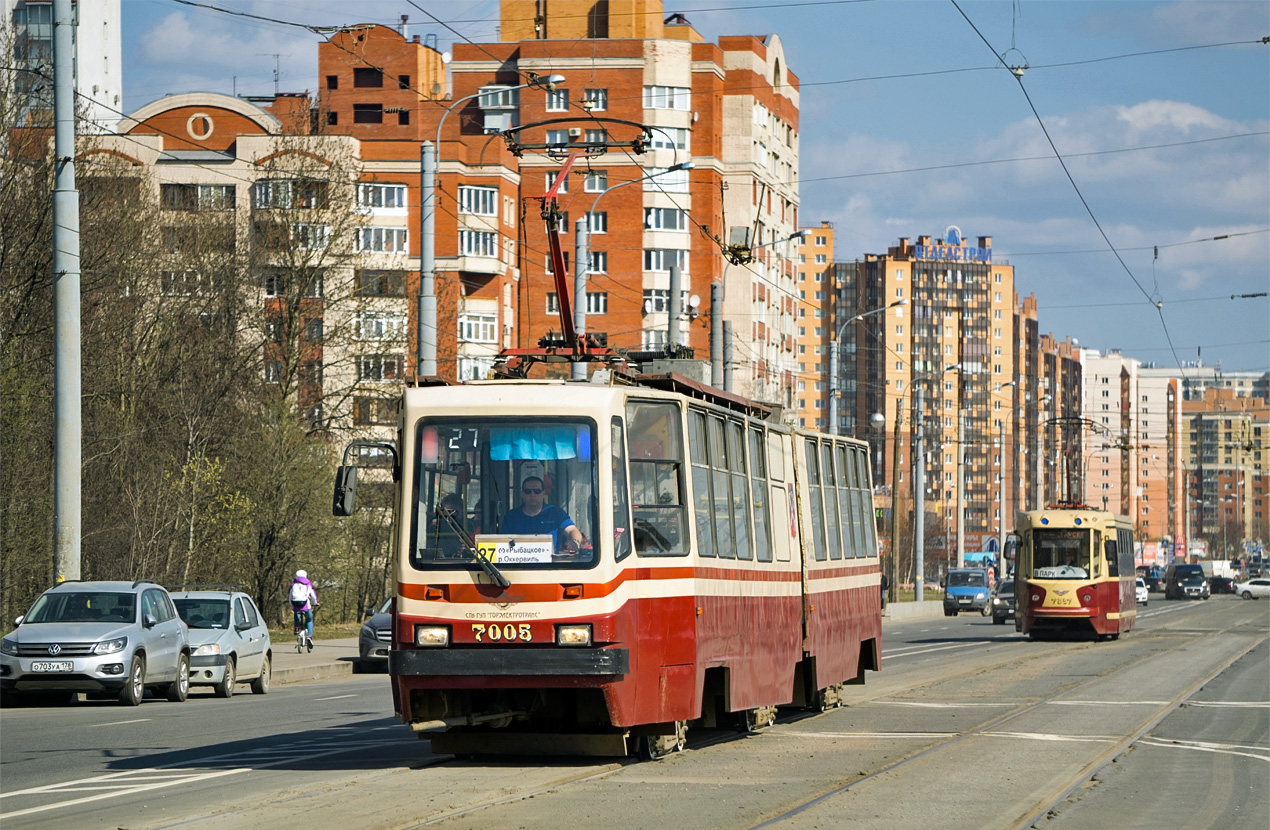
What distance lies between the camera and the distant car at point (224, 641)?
2588cm

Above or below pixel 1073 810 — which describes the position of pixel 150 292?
above

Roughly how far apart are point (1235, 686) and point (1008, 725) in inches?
355

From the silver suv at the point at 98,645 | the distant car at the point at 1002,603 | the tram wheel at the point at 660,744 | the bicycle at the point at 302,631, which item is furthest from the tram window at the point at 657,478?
the distant car at the point at 1002,603

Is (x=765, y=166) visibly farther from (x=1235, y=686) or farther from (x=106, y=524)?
(x=1235, y=686)

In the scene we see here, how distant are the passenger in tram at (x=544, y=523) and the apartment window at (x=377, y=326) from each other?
117 ft

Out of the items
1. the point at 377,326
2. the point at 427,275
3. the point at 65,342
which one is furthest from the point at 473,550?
the point at 377,326

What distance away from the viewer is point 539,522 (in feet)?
43.9

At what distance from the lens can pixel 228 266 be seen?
1880 inches

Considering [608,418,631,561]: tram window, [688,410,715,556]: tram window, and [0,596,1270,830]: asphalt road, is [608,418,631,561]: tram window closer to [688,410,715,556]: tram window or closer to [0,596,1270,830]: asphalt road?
[688,410,715,556]: tram window

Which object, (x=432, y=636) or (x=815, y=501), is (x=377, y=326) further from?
(x=432, y=636)

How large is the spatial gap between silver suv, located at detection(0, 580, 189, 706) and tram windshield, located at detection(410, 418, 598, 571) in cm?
1078

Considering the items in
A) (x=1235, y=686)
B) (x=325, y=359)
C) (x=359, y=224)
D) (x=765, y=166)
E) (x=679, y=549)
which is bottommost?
(x=1235, y=686)

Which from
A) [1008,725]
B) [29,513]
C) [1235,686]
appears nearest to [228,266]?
[29,513]

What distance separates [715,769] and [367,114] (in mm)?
83468
